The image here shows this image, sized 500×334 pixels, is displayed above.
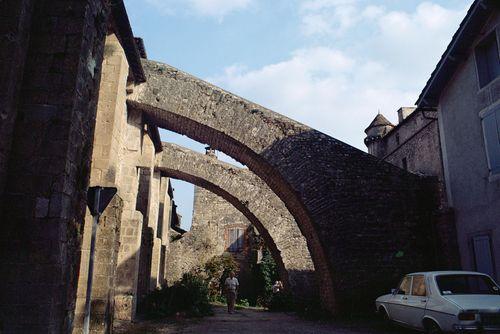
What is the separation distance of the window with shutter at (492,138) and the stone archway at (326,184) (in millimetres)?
2296

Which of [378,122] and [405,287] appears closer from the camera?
[405,287]

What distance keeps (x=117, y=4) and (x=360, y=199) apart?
7120 millimetres

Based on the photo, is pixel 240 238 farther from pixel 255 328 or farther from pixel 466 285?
pixel 466 285

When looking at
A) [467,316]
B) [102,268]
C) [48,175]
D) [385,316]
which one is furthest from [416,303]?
[48,175]

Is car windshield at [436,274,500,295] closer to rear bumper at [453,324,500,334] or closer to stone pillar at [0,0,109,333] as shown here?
rear bumper at [453,324,500,334]

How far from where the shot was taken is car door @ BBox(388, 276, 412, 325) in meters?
7.55

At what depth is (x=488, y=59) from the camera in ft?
31.1

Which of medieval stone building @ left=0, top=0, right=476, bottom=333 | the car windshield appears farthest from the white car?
medieval stone building @ left=0, top=0, right=476, bottom=333

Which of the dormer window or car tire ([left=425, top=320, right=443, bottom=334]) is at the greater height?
the dormer window

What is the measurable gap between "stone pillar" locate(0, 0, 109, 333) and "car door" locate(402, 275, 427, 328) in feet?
17.8

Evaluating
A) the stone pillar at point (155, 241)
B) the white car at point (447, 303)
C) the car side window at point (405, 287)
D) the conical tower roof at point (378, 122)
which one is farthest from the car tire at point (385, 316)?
the conical tower roof at point (378, 122)

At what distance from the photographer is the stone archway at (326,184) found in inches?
399

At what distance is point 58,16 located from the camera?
462 centimetres

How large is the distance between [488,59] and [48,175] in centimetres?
948
